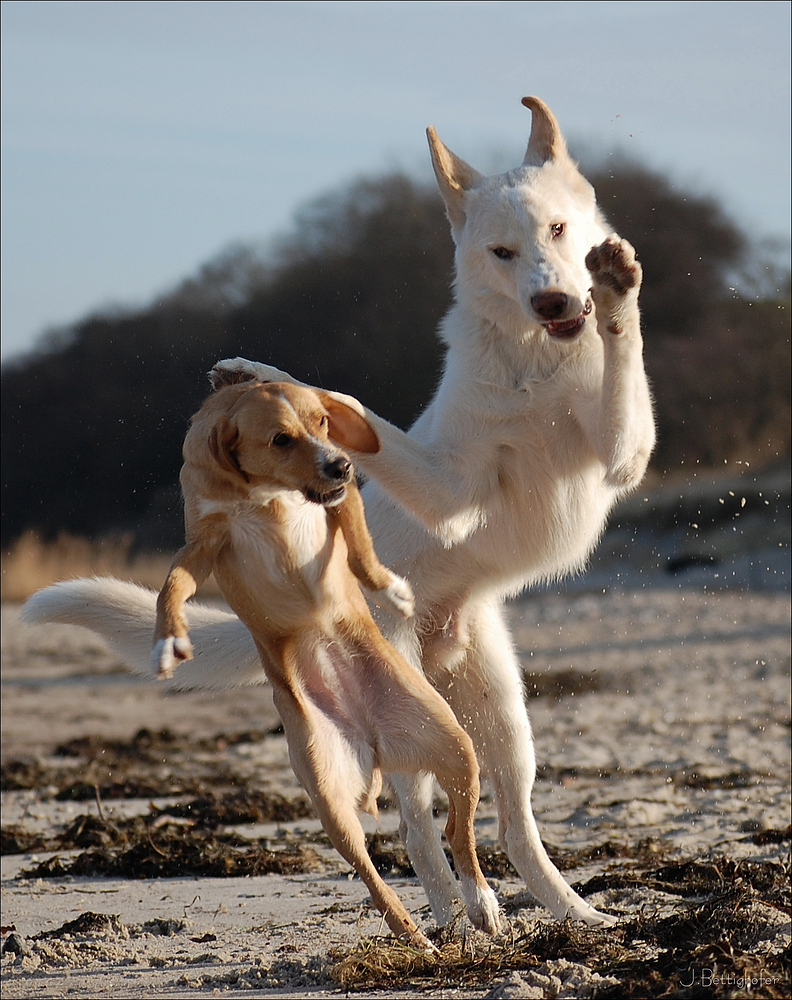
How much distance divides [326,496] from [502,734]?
1868 mm

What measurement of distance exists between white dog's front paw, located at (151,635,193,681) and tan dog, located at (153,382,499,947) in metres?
0.25

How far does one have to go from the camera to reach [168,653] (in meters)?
2.63

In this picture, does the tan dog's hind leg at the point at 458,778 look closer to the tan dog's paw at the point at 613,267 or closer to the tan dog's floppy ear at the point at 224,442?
the tan dog's floppy ear at the point at 224,442

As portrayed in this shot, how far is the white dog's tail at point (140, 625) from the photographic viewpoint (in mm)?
3754

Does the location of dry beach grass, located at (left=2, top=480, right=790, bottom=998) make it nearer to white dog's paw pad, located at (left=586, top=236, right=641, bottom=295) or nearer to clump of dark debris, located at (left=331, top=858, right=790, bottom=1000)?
clump of dark debris, located at (left=331, top=858, right=790, bottom=1000)

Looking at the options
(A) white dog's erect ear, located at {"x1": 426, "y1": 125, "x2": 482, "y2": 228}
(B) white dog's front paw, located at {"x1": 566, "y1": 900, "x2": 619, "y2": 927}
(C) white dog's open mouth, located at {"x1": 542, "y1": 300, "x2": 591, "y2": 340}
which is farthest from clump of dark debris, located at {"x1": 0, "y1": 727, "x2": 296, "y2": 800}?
(C) white dog's open mouth, located at {"x1": 542, "y1": 300, "x2": 591, "y2": 340}

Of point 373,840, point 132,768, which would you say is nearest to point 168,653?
point 373,840

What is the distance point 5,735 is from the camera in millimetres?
9695

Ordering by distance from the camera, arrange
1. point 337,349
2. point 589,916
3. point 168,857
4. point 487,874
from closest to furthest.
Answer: point 589,916, point 487,874, point 168,857, point 337,349

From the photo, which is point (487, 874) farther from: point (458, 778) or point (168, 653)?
point (168, 653)

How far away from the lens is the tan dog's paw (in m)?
3.54

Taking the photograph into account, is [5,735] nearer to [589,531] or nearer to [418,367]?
[418,367]

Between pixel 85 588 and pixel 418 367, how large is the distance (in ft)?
17.4

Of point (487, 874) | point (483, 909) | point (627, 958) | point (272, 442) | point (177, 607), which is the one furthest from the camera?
point (487, 874)
